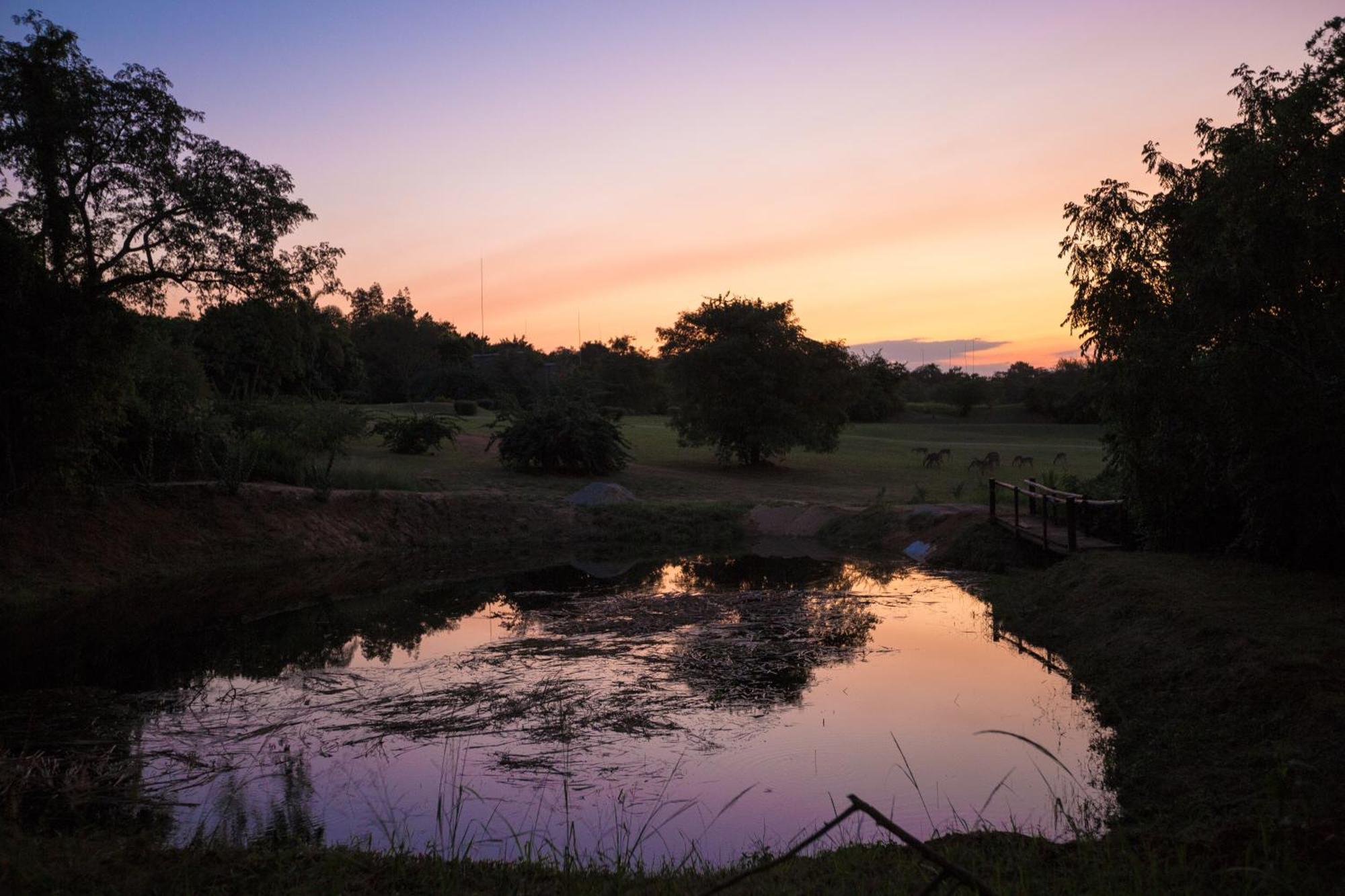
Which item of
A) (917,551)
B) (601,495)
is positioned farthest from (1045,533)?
(601,495)

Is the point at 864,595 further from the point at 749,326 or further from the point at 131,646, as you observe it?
the point at 749,326

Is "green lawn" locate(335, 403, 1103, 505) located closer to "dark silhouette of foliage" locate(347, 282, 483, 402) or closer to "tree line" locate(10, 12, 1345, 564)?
"tree line" locate(10, 12, 1345, 564)

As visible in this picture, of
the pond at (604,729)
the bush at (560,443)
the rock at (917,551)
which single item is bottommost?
the rock at (917,551)

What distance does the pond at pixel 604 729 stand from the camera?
7.13m

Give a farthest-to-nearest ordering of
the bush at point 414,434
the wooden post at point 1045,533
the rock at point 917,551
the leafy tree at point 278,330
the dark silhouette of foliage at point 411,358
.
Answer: the dark silhouette of foliage at point 411,358, the bush at point 414,434, the rock at point 917,551, the leafy tree at point 278,330, the wooden post at point 1045,533

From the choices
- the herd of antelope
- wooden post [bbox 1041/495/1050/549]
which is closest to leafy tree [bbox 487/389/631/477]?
the herd of antelope

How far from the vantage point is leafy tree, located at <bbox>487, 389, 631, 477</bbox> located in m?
35.2

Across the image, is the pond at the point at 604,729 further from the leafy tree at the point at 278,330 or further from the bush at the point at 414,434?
the bush at the point at 414,434

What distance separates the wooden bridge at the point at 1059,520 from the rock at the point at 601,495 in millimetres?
11000

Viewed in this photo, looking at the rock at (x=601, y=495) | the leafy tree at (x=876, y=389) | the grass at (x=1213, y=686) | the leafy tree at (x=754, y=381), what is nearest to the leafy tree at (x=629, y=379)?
the leafy tree at (x=876, y=389)

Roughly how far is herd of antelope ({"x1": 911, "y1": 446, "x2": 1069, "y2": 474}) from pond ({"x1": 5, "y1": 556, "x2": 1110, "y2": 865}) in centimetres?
2498

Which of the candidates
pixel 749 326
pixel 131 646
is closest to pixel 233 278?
pixel 131 646

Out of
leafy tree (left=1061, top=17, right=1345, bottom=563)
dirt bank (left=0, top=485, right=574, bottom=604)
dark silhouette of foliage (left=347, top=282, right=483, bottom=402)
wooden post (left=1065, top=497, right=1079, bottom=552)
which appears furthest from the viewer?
dark silhouette of foliage (left=347, top=282, right=483, bottom=402)

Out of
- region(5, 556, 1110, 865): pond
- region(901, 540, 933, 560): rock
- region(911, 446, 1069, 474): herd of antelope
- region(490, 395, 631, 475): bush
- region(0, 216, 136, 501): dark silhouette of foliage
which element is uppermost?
region(0, 216, 136, 501): dark silhouette of foliage
